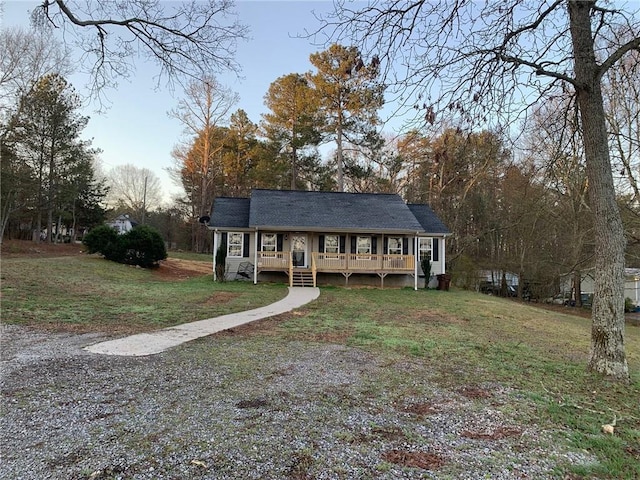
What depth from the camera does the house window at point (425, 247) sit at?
19.5m

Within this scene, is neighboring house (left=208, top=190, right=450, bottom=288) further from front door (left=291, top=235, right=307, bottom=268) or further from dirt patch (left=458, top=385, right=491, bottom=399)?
dirt patch (left=458, top=385, right=491, bottom=399)

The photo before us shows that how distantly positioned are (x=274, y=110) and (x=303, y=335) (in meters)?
23.8

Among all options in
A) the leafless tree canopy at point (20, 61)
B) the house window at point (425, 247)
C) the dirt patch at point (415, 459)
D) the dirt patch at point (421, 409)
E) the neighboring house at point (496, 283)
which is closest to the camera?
the dirt patch at point (415, 459)

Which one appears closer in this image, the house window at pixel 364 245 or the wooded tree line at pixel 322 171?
the wooded tree line at pixel 322 171

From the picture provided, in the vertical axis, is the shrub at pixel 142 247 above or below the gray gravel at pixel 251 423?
above

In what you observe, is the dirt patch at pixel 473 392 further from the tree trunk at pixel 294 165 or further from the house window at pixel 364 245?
the tree trunk at pixel 294 165

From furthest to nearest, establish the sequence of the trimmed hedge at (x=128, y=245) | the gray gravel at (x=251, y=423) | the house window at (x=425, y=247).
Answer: the house window at (x=425, y=247) < the trimmed hedge at (x=128, y=245) < the gray gravel at (x=251, y=423)

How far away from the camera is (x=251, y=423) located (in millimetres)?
3057

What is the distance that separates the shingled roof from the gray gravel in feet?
42.1

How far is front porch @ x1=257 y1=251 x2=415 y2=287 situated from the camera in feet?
56.7

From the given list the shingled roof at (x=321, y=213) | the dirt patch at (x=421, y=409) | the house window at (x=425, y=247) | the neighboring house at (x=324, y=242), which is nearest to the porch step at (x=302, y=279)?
the neighboring house at (x=324, y=242)

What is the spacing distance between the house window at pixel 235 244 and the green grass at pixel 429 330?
282cm

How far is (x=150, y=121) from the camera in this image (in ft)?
39.7

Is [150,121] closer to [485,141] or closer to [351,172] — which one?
[485,141]
